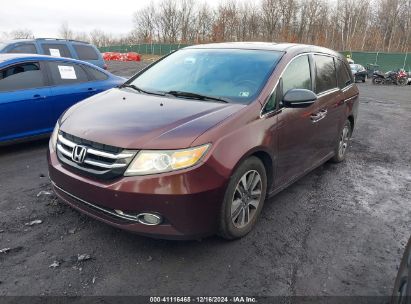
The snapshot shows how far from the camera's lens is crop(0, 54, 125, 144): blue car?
530 centimetres

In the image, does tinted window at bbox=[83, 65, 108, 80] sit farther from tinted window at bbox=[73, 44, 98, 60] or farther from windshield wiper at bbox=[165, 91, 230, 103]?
tinted window at bbox=[73, 44, 98, 60]

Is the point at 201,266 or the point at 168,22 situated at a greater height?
the point at 168,22

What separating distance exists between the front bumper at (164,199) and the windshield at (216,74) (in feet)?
3.27

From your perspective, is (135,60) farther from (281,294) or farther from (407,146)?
(281,294)

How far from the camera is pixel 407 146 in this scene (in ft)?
23.6

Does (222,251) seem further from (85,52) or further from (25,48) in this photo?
(85,52)

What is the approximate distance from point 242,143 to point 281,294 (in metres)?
1.20

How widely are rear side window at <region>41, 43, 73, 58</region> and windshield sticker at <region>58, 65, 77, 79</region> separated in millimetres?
4290

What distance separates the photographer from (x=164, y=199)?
2.69 meters

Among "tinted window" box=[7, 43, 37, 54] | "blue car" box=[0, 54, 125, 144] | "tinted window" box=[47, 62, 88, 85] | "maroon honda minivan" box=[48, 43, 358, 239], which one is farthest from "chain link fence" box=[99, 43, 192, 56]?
"maroon honda minivan" box=[48, 43, 358, 239]

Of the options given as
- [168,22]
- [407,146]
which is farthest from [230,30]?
[407,146]

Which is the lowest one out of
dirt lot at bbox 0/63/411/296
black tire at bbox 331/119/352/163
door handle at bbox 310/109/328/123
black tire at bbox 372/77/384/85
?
black tire at bbox 372/77/384/85

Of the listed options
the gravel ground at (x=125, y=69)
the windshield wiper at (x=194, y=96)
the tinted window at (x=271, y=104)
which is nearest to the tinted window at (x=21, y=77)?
the windshield wiper at (x=194, y=96)

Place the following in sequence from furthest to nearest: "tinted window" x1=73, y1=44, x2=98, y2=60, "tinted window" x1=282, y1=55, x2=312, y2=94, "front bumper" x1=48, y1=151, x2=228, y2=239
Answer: "tinted window" x1=73, y1=44, x2=98, y2=60, "tinted window" x1=282, y1=55, x2=312, y2=94, "front bumper" x1=48, y1=151, x2=228, y2=239
